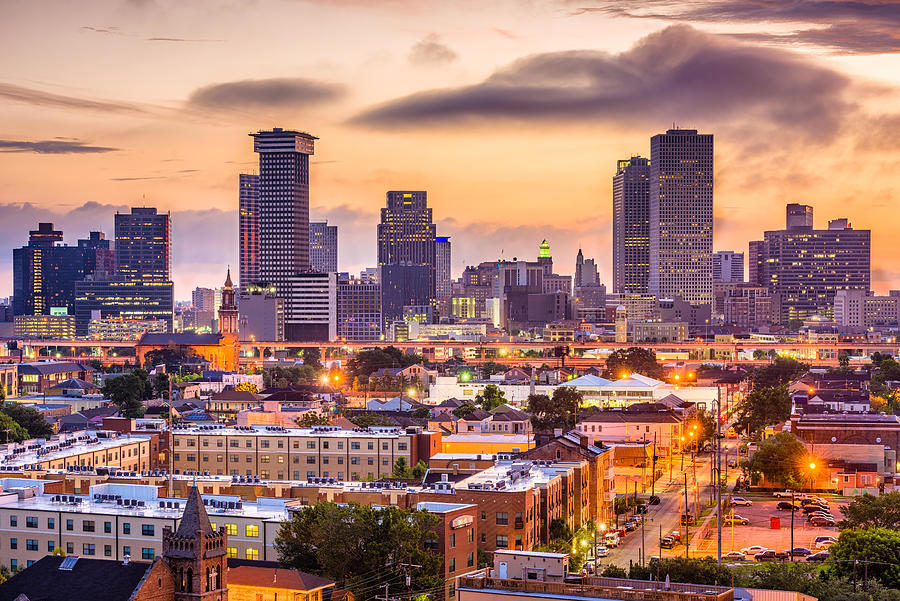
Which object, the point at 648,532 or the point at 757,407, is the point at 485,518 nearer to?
the point at 648,532

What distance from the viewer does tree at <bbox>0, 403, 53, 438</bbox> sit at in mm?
122188

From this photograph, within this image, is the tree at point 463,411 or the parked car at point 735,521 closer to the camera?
the parked car at point 735,521

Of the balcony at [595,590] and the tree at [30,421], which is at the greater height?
the balcony at [595,590]

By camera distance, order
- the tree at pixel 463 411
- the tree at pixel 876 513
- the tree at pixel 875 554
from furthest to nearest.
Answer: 1. the tree at pixel 463 411
2. the tree at pixel 876 513
3. the tree at pixel 875 554

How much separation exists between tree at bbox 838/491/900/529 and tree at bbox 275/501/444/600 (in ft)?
98.3

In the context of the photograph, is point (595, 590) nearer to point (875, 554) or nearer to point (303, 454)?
point (875, 554)

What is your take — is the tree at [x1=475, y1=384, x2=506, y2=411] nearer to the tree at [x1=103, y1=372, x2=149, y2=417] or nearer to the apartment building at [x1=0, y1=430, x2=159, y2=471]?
the tree at [x1=103, y1=372, x2=149, y2=417]

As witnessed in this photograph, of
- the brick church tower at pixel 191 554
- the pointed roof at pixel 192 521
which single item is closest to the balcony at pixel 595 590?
the brick church tower at pixel 191 554

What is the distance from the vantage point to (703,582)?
54.4 meters

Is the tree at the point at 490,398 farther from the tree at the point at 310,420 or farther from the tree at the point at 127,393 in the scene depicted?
the tree at the point at 127,393

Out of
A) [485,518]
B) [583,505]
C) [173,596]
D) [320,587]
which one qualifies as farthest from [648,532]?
[173,596]

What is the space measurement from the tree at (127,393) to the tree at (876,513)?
79430 millimetres

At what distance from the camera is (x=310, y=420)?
114062 millimetres

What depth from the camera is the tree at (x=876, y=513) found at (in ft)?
245
